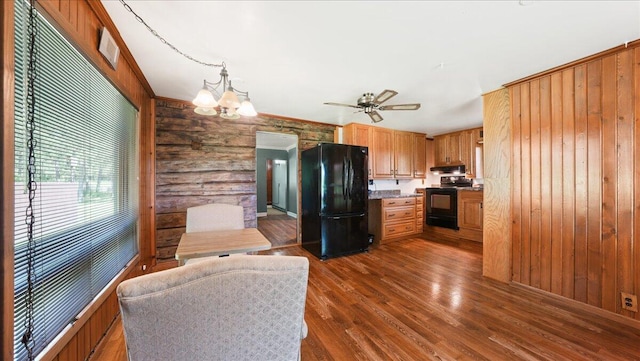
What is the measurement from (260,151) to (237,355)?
706 centimetres

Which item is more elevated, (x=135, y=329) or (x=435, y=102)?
(x=435, y=102)

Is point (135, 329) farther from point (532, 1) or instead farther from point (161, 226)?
point (161, 226)

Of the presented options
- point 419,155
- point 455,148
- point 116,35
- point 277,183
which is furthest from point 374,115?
point 277,183

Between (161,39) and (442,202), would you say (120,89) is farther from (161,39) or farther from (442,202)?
(442,202)

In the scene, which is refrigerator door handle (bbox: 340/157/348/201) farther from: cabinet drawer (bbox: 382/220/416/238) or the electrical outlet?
the electrical outlet

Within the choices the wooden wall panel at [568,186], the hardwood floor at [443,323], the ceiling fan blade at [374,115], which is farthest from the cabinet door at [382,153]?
the wooden wall panel at [568,186]

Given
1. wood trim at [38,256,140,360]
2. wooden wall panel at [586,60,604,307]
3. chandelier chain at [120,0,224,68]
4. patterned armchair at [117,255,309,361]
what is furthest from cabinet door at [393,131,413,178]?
wood trim at [38,256,140,360]

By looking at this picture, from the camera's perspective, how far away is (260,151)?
293 inches

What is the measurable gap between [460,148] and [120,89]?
5.57 meters

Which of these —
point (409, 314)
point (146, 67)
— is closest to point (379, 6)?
point (146, 67)

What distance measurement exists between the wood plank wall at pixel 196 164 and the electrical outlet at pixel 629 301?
395 centimetres

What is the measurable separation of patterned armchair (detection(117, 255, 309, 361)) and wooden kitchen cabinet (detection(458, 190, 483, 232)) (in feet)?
14.7

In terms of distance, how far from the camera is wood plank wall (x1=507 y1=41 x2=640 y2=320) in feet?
5.95

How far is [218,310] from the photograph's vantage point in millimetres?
724
